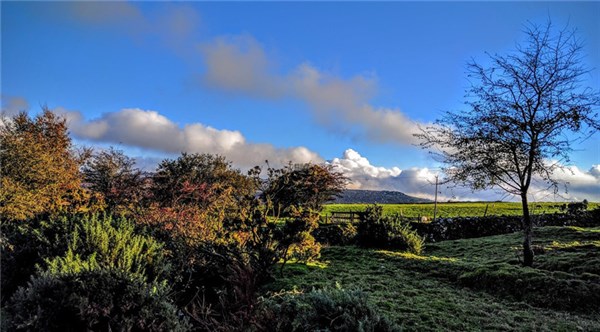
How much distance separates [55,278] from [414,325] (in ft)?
16.8

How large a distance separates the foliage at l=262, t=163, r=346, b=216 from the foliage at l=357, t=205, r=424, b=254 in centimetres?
231

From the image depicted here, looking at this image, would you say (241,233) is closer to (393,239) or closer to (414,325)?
(414,325)

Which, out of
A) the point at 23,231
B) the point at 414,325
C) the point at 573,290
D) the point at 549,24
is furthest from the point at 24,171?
the point at 549,24

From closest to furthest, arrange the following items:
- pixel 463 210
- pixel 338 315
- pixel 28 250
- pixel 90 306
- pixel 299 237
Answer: pixel 90 306 < pixel 338 315 < pixel 28 250 < pixel 299 237 < pixel 463 210

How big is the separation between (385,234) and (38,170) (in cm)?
1555

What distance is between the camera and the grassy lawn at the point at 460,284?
6477mm

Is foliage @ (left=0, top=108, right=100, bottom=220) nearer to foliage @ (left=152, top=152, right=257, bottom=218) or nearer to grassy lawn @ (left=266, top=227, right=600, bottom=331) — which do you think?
foliage @ (left=152, top=152, right=257, bottom=218)

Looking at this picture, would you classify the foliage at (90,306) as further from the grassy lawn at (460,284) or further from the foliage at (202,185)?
the foliage at (202,185)

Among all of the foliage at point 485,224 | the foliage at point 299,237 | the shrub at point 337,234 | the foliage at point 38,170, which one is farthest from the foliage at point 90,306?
the foliage at point 485,224

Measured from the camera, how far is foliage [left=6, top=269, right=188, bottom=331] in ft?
14.5

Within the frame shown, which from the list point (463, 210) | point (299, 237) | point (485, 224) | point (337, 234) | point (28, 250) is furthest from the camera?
point (463, 210)

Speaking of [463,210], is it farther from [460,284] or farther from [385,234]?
[460,284]

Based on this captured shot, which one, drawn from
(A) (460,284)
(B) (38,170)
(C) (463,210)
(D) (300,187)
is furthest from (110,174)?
(C) (463,210)

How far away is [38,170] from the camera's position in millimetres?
16938
